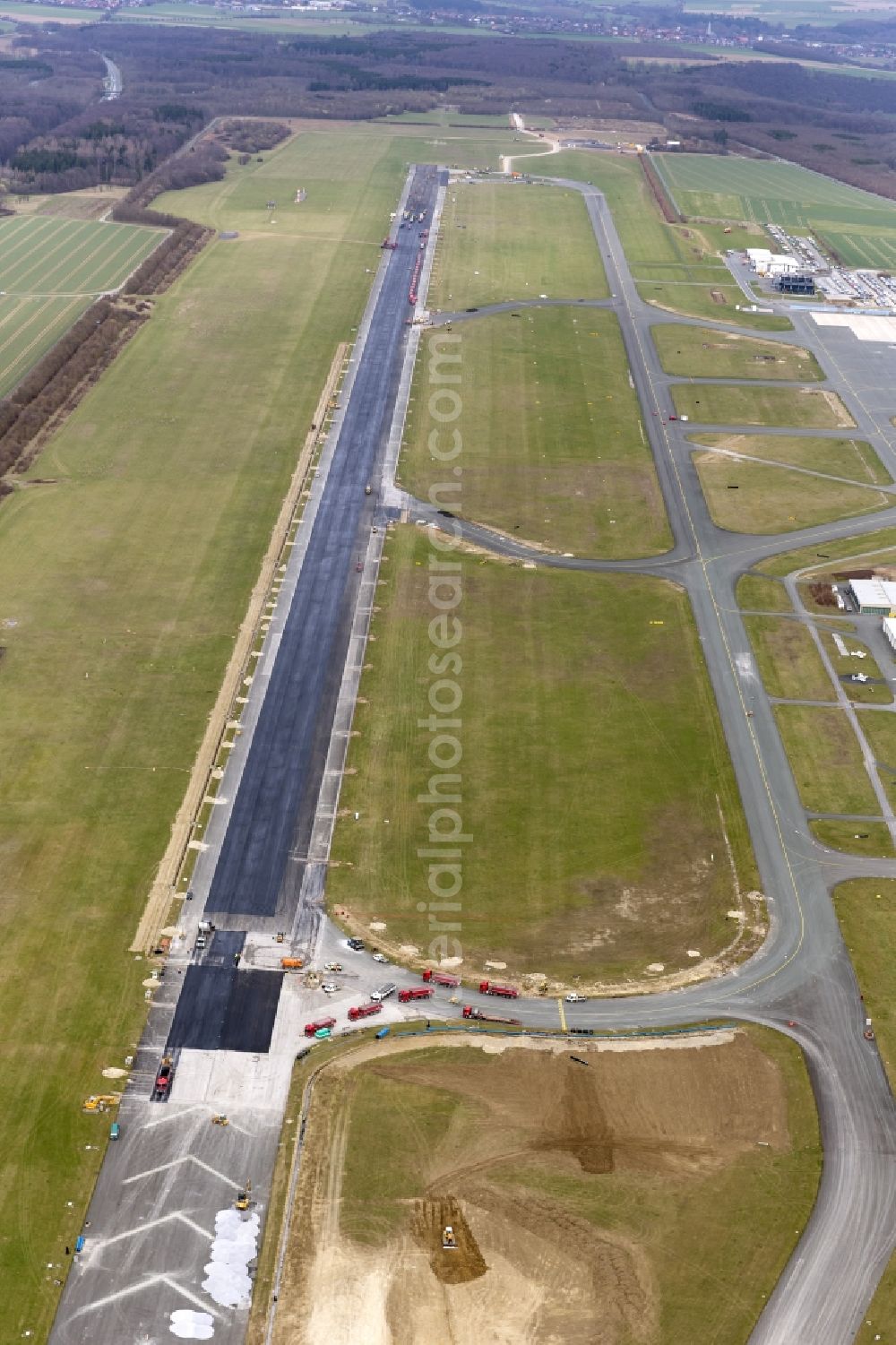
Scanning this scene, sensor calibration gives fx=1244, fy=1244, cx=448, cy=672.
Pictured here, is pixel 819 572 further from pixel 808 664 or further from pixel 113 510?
pixel 113 510

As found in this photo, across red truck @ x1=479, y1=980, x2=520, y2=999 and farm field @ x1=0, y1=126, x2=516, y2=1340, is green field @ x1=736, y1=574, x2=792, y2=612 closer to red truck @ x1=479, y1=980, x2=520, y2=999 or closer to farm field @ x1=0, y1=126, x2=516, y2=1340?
farm field @ x1=0, y1=126, x2=516, y2=1340

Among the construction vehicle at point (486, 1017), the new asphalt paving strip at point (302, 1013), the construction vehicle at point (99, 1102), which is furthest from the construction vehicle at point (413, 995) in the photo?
the construction vehicle at point (99, 1102)

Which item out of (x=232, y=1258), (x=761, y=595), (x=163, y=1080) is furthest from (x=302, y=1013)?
(x=761, y=595)

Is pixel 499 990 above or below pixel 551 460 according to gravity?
below

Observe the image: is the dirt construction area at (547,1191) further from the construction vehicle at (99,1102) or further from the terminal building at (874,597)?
the terminal building at (874,597)

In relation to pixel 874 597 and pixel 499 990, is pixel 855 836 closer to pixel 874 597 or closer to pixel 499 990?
pixel 499 990

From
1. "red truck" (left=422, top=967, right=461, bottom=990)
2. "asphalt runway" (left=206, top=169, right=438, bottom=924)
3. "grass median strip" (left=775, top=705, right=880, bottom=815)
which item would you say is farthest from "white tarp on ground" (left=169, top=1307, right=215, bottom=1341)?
"grass median strip" (left=775, top=705, right=880, bottom=815)
